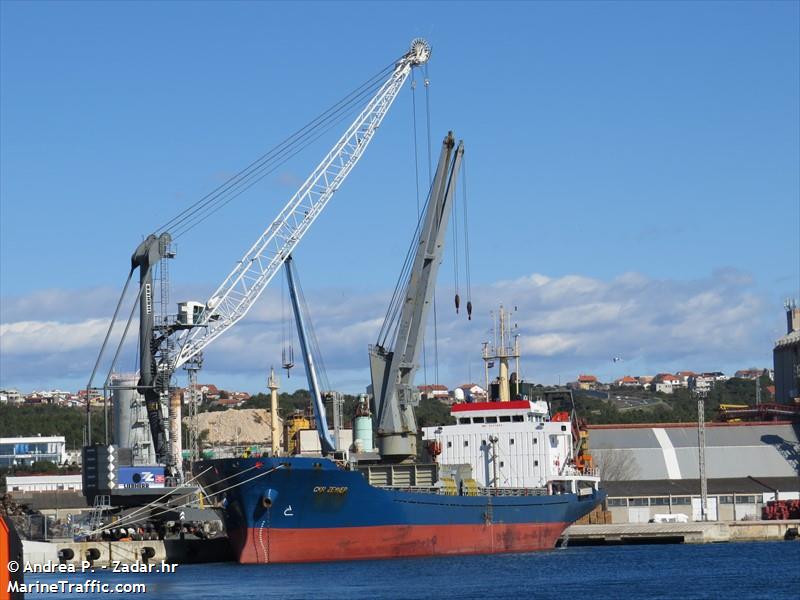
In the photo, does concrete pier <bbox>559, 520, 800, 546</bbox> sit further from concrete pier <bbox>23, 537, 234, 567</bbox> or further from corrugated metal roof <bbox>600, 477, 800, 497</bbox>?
concrete pier <bbox>23, 537, 234, 567</bbox>

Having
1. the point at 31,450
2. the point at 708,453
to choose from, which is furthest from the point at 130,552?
the point at 31,450

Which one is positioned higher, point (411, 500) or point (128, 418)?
point (128, 418)

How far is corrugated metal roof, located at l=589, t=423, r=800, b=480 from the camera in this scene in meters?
89.2

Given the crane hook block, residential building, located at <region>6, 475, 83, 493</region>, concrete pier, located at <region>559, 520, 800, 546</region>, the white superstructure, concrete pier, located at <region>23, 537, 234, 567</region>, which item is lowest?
concrete pier, located at <region>559, 520, 800, 546</region>

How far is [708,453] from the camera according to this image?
8988 centimetres

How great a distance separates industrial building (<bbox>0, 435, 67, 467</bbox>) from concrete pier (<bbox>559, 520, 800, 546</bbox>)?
80.1 metres

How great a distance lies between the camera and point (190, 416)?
78.9 meters

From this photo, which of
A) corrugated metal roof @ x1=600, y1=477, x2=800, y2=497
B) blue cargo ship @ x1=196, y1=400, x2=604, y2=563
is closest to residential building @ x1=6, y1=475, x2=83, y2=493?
corrugated metal roof @ x1=600, y1=477, x2=800, y2=497

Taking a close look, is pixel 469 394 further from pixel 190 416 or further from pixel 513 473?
pixel 190 416

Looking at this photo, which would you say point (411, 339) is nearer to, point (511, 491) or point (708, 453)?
point (511, 491)

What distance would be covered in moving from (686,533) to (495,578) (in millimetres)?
27830

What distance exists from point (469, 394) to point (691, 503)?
2110cm

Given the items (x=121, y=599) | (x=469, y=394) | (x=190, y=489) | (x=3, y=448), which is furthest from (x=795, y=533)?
(x=3, y=448)

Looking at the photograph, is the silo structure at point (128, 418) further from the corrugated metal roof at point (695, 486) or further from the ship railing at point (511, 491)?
the corrugated metal roof at point (695, 486)
